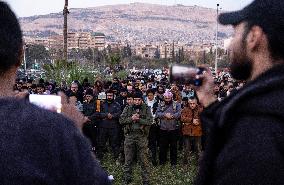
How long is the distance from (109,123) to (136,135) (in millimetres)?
2149

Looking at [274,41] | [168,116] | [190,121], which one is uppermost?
[274,41]

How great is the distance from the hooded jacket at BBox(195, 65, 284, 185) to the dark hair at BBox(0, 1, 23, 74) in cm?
70

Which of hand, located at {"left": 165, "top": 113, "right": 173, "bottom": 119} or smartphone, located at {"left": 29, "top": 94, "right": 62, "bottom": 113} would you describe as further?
hand, located at {"left": 165, "top": 113, "right": 173, "bottom": 119}

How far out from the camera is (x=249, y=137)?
5.00ft

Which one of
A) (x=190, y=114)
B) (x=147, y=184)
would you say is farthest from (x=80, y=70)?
(x=147, y=184)

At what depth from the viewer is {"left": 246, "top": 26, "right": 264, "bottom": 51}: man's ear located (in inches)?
69.2

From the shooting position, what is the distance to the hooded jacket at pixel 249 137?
1.50 metres

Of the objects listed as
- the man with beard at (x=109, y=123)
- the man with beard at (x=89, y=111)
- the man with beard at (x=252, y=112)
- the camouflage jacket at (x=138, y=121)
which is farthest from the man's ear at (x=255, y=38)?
the man with beard at (x=89, y=111)

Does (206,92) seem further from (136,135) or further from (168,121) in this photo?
(168,121)

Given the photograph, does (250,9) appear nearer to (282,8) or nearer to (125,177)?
(282,8)

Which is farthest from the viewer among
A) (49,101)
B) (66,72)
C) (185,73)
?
(66,72)

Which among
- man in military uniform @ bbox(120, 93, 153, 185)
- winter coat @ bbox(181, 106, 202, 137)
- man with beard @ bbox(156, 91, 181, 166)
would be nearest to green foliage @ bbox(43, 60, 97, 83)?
man with beard @ bbox(156, 91, 181, 166)

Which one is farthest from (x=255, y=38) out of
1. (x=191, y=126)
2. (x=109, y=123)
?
(x=109, y=123)

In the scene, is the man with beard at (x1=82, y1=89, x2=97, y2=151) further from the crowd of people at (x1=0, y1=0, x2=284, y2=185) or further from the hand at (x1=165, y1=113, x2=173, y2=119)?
the crowd of people at (x1=0, y1=0, x2=284, y2=185)
